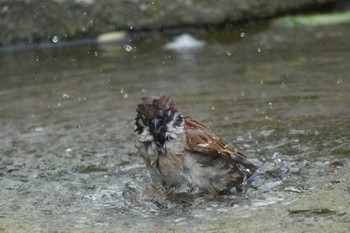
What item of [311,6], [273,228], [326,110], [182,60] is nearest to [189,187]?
[273,228]

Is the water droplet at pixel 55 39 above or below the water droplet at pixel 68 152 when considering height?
above

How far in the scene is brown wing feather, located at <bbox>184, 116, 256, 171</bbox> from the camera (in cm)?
408

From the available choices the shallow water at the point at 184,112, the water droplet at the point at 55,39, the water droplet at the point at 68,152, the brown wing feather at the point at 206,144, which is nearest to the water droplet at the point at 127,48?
the shallow water at the point at 184,112

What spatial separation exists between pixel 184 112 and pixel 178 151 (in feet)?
5.54

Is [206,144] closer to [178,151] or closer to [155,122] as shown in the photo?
[178,151]

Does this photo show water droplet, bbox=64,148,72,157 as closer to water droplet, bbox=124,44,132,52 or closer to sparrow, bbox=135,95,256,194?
sparrow, bbox=135,95,256,194

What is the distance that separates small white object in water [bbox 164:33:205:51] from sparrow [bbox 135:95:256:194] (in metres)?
3.78

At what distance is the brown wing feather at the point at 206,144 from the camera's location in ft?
13.4

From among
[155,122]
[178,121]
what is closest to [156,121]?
[155,122]

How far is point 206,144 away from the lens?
410 centimetres

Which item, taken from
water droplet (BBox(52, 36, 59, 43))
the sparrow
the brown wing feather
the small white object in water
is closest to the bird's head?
the sparrow

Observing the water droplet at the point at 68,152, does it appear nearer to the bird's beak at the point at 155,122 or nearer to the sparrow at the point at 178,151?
the sparrow at the point at 178,151

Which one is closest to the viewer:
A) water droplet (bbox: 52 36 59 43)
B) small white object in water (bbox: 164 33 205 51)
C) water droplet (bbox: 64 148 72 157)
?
water droplet (bbox: 64 148 72 157)

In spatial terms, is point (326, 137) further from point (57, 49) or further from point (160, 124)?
point (57, 49)
